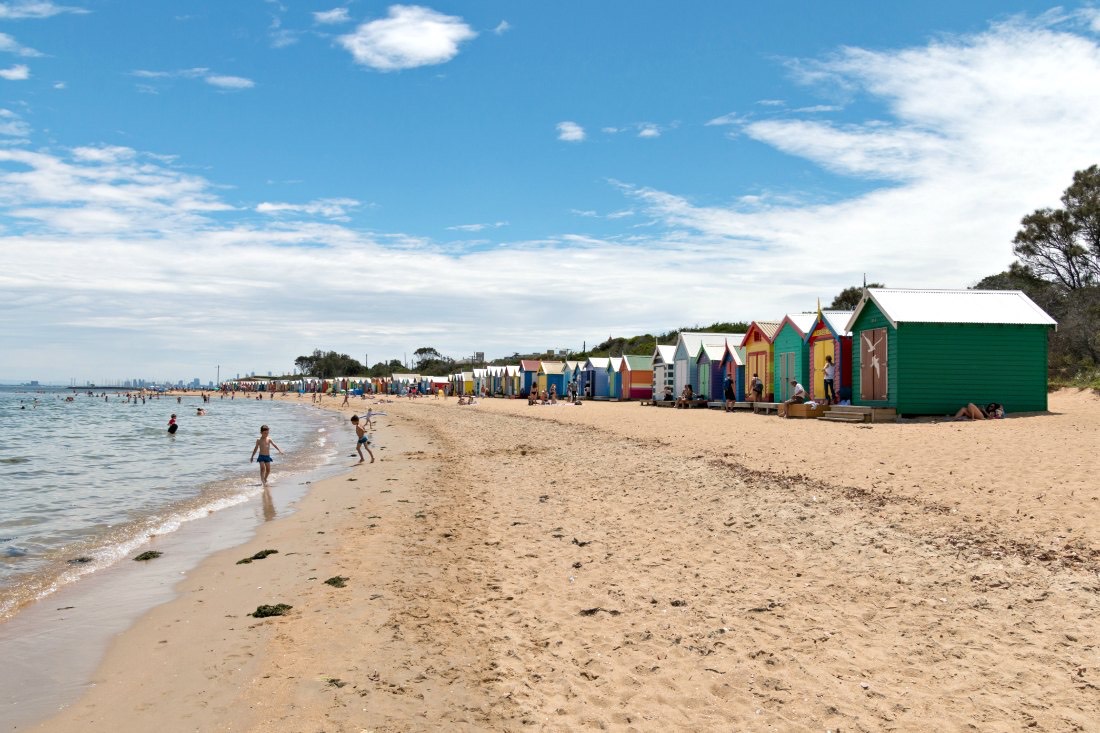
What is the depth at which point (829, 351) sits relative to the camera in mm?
26047

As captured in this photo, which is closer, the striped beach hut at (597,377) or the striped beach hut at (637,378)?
the striped beach hut at (637,378)

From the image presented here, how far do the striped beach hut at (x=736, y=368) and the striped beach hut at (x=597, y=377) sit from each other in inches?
907

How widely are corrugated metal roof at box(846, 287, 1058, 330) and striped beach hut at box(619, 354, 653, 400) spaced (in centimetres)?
2923

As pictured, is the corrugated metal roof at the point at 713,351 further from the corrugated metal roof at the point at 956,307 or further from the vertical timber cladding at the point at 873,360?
the corrugated metal roof at the point at 956,307

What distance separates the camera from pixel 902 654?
5.29 m

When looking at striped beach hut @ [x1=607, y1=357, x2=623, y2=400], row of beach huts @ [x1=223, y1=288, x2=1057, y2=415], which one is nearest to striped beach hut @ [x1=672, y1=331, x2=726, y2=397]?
→ row of beach huts @ [x1=223, y1=288, x2=1057, y2=415]

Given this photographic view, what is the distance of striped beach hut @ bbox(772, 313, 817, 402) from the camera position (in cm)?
2808

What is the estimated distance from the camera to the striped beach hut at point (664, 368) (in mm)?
42500

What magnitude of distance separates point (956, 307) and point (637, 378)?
1254 inches

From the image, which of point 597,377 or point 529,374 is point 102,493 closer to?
point 597,377

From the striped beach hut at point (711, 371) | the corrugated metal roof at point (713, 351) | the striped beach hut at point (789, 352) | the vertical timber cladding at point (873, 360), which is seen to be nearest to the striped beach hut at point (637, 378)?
the striped beach hut at point (711, 371)

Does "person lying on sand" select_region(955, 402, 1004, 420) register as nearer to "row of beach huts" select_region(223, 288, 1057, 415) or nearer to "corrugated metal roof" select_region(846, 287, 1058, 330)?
"row of beach huts" select_region(223, 288, 1057, 415)

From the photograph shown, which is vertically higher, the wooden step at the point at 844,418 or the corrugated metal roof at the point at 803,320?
the corrugated metal roof at the point at 803,320

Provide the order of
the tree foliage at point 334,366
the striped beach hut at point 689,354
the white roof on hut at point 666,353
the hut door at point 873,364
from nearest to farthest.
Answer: the hut door at point 873,364
the striped beach hut at point 689,354
the white roof on hut at point 666,353
the tree foliage at point 334,366
